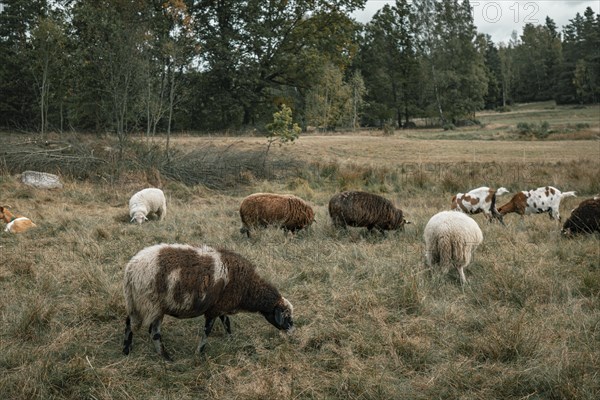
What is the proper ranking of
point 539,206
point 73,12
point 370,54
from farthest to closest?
point 370,54
point 73,12
point 539,206

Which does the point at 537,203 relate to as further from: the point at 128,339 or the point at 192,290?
the point at 128,339

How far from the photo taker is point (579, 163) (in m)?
19.6

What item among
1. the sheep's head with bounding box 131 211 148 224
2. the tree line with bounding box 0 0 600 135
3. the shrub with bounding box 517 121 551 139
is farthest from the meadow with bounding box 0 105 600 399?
the shrub with bounding box 517 121 551 139

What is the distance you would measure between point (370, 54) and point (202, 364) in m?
57.4

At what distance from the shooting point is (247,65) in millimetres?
32469

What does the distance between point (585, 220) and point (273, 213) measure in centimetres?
608

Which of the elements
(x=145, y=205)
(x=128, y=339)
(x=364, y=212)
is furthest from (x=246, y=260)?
(x=145, y=205)

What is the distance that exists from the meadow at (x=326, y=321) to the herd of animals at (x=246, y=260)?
277 millimetres

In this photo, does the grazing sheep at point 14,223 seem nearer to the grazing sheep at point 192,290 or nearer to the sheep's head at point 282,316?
the grazing sheep at point 192,290

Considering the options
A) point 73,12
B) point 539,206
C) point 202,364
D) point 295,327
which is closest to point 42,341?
point 202,364

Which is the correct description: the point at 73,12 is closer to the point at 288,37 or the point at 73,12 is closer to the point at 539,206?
the point at 288,37

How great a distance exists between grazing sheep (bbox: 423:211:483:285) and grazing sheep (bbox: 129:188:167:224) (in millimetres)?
6816

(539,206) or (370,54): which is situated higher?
(370,54)

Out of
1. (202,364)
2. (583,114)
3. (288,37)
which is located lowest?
(202,364)
